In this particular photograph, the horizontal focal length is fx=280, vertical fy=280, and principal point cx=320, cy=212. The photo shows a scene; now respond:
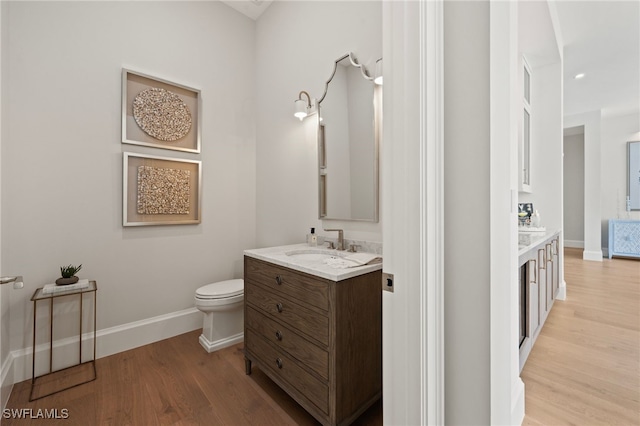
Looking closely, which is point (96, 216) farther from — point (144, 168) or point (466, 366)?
point (466, 366)

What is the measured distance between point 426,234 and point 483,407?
550mm

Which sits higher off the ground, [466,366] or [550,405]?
[466,366]

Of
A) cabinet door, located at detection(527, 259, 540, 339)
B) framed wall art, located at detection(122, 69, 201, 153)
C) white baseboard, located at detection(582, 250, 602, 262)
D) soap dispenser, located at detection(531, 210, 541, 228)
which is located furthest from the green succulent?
white baseboard, located at detection(582, 250, 602, 262)

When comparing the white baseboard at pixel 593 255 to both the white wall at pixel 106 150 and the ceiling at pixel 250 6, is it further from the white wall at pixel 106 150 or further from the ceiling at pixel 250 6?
the ceiling at pixel 250 6

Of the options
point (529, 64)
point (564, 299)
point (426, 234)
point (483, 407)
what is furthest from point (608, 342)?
point (529, 64)

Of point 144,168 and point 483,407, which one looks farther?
point 144,168

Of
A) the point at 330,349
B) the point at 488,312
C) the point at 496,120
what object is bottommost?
the point at 330,349

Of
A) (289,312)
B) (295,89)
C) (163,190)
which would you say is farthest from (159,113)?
(289,312)

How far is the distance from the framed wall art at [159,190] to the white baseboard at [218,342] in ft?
3.33

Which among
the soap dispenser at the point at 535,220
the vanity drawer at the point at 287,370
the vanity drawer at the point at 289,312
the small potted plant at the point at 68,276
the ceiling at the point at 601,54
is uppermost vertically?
the ceiling at the point at 601,54

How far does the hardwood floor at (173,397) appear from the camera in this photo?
58.6 inches

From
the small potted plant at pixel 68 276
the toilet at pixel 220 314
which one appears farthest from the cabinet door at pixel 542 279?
the small potted plant at pixel 68 276

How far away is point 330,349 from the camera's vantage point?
4.29 feet

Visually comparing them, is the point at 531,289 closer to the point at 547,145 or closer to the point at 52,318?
the point at 547,145
